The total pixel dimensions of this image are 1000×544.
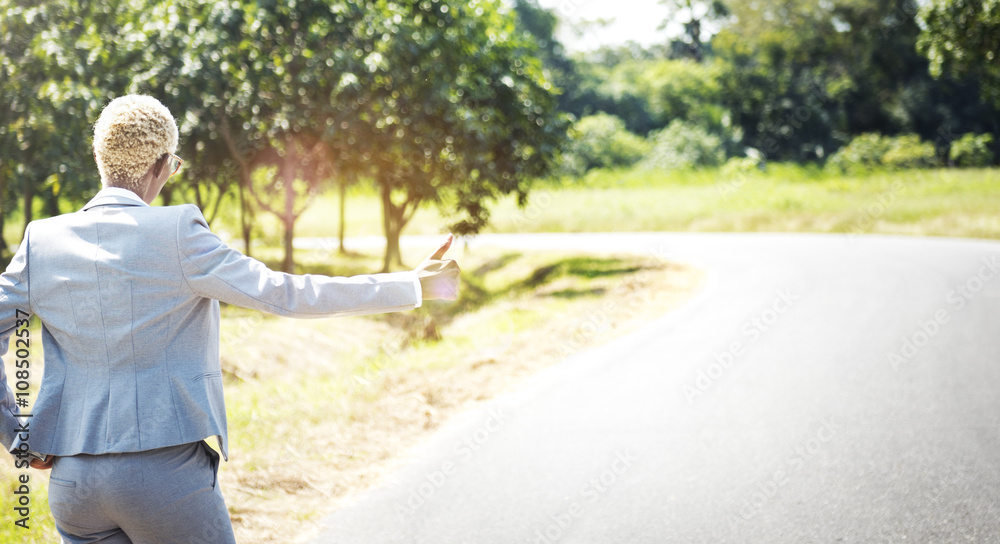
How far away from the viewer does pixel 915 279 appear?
1327 cm

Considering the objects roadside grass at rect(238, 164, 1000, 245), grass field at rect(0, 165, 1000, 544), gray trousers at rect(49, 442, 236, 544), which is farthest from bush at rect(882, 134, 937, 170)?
gray trousers at rect(49, 442, 236, 544)

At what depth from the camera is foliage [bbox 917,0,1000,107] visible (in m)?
14.3

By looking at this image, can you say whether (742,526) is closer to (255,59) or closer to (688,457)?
(688,457)

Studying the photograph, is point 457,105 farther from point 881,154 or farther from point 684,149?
point 684,149

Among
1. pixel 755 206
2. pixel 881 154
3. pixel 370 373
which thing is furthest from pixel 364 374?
pixel 881 154

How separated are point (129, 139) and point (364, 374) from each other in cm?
645

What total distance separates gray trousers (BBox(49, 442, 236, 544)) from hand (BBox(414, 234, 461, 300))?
31.6 inches

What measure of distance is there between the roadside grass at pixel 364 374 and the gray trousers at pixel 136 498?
3.43 feet

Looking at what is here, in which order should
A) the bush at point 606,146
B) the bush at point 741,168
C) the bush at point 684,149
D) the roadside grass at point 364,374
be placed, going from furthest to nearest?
the bush at point 606,146
the bush at point 684,149
the bush at point 741,168
the roadside grass at point 364,374

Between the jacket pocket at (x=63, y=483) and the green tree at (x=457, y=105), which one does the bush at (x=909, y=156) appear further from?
the jacket pocket at (x=63, y=483)

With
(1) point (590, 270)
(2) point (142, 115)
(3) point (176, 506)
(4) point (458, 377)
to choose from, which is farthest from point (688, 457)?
(1) point (590, 270)

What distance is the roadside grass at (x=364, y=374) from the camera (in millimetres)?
4742

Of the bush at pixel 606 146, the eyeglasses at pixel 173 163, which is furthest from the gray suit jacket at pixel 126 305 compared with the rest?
the bush at pixel 606 146

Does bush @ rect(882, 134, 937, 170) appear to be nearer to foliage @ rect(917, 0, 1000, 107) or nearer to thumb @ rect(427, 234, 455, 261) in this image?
foliage @ rect(917, 0, 1000, 107)
